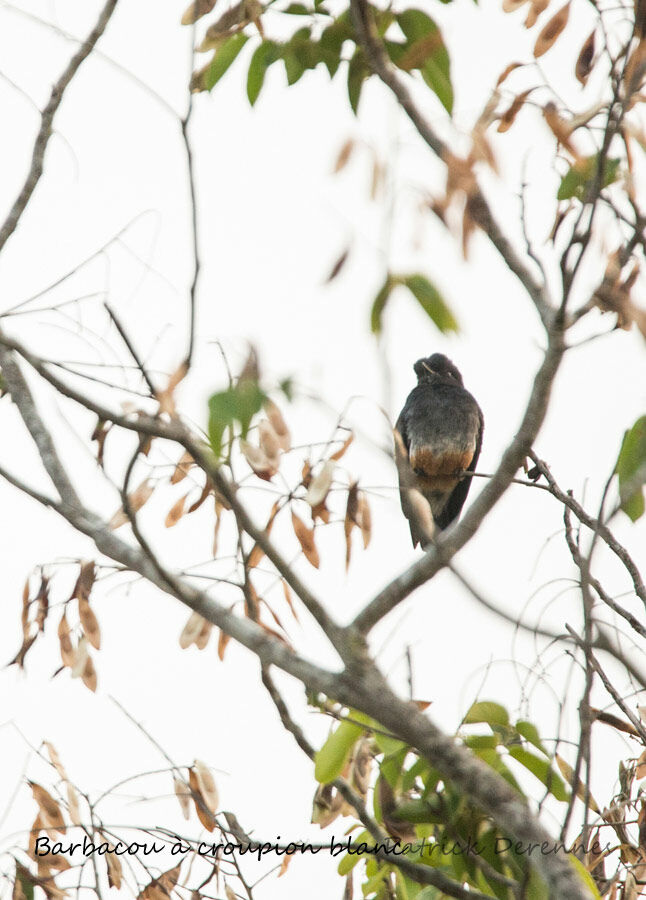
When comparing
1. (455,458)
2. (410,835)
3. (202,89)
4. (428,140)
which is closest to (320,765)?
(410,835)

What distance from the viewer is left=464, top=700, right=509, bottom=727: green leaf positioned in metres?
2.03

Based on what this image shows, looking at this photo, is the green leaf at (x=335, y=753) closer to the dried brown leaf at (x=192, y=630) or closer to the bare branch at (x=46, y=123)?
the dried brown leaf at (x=192, y=630)

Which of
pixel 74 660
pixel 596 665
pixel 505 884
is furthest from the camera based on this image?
pixel 596 665

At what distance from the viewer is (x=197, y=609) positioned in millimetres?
2020

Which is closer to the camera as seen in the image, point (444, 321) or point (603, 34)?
point (444, 321)

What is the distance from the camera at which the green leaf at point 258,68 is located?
2.02 m

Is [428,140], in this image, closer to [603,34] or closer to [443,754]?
[603,34]

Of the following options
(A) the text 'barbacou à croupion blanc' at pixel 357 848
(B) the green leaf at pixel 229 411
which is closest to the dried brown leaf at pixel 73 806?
(A) the text 'barbacou à croupion blanc' at pixel 357 848

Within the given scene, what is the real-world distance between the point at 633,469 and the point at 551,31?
94 cm

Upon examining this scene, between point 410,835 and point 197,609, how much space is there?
65 cm

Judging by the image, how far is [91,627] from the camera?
2.41 meters

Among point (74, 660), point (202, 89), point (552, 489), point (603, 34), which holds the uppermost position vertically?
point (202, 89)

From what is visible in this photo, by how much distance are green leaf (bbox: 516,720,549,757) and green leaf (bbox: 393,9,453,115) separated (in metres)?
1.12

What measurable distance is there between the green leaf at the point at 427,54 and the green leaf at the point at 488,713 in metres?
1.07
